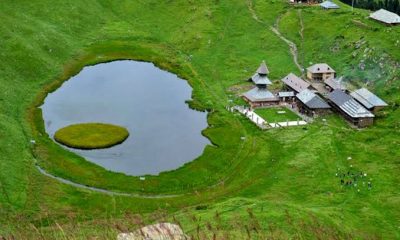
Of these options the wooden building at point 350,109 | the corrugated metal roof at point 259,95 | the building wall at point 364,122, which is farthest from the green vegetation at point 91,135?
the building wall at point 364,122

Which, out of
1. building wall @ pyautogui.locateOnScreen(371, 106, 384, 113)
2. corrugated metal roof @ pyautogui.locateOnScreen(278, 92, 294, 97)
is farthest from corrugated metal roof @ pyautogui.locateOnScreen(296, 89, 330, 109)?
building wall @ pyautogui.locateOnScreen(371, 106, 384, 113)

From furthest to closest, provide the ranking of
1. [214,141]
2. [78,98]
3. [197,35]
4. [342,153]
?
[197,35] → [78,98] → [214,141] → [342,153]

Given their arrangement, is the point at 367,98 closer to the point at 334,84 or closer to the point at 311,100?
the point at 311,100

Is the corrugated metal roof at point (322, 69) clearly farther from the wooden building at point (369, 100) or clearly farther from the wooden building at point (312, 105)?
the wooden building at point (369, 100)

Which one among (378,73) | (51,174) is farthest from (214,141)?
(378,73)

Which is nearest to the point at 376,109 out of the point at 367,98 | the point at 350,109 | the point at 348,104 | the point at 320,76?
the point at 367,98

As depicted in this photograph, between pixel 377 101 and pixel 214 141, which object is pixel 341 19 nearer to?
pixel 377 101

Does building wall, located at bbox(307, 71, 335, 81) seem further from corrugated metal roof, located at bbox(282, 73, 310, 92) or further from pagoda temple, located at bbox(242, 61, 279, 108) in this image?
pagoda temple, located at bbox(242, 61, 279, 108)
